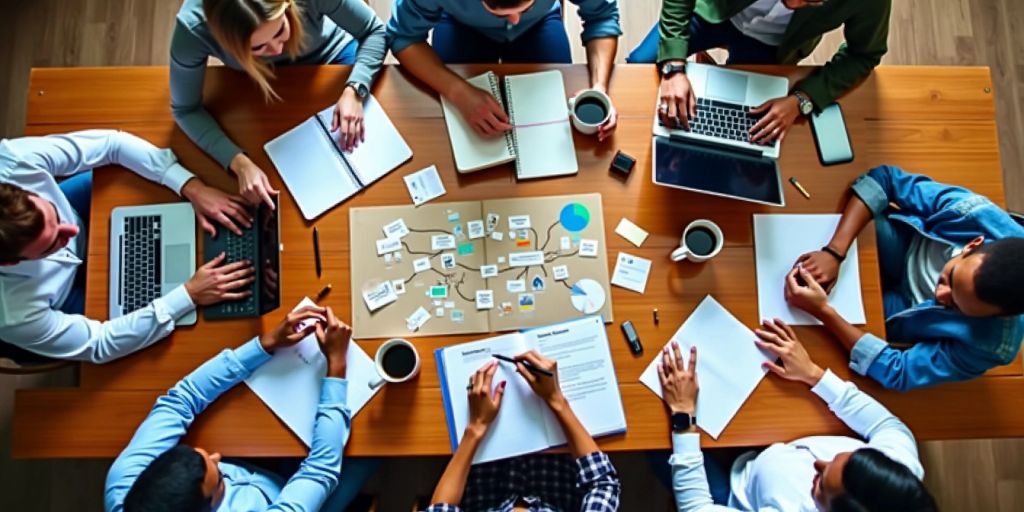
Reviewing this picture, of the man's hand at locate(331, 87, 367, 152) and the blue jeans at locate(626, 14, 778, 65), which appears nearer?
the man's hand at locate(331, 87, 367, 152)

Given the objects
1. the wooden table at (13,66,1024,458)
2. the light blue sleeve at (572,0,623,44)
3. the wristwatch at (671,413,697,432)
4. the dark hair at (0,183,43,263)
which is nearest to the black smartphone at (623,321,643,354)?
the wooden table at (13,66,1024,458)

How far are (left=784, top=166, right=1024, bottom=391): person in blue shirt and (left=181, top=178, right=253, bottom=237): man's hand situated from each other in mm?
1280

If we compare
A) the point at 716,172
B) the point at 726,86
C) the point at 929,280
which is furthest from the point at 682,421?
the point at 726,86

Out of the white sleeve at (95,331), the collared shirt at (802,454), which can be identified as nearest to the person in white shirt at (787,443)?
the collared shirt at (802,454)

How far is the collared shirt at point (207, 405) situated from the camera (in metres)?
1.35

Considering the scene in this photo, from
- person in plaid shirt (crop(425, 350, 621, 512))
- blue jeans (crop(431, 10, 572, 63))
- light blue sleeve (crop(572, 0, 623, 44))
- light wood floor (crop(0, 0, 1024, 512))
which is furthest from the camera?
light wood floor (crop(0, 0, 1024, 512))

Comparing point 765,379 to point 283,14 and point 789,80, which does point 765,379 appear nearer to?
point 789,80

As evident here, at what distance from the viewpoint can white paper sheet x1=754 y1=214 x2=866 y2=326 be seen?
1.48 metres

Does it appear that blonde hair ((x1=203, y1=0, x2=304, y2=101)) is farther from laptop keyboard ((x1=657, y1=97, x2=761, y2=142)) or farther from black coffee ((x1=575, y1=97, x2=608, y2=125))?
laptop keyboard ((x1=657, y1=97, x2=761, y2=142))

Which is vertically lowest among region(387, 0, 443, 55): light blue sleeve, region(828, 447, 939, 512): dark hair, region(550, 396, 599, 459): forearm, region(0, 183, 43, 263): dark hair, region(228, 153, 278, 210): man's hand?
region(828, 447, 939, 512): dark hair

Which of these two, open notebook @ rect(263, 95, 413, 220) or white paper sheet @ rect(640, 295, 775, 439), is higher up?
open notebook @ rect(263, 95, 413, 220)

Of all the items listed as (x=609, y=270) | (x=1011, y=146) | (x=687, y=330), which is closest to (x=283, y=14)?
(x=609, y=270)

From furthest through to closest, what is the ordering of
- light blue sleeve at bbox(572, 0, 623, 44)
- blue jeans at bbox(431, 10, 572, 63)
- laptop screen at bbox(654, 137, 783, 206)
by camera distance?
blue jeans at bbox(431, 10, 572, 63), light blue sleeve at bbox(572, 0, 623, 44), laptop screen at bbox(654, 137, 783, 206)

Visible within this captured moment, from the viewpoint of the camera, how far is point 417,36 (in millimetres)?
1621
